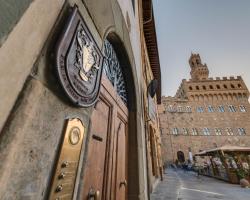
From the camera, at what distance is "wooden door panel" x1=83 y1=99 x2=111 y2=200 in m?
1.36

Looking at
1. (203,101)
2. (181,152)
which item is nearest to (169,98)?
(203,101)

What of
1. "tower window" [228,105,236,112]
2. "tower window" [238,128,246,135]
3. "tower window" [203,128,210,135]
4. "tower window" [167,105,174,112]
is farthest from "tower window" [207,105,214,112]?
"tower window" [167,105,174,112]

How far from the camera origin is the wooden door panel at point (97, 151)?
1.36 meters

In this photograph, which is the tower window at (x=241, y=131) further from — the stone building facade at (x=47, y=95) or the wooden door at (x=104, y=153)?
the stone building facade at (x=47, y=95)

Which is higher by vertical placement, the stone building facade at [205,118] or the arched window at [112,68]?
the stone building facade at [205,118]

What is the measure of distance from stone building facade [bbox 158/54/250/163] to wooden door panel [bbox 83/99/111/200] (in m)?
25.2

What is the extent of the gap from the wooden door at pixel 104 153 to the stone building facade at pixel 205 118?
2485 cm

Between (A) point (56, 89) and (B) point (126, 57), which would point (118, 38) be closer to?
(B) point (126, 57)

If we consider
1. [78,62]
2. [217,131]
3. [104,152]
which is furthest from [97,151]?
[217,131]

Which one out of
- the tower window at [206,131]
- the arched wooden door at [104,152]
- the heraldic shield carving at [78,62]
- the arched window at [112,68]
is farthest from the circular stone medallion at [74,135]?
the tower window at [206,131]

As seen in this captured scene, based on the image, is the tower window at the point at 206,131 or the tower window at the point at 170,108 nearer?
the tower window at the point at 206,131

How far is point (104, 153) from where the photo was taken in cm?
177

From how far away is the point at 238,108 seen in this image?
27406 mm

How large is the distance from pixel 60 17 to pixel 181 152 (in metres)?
28.1
